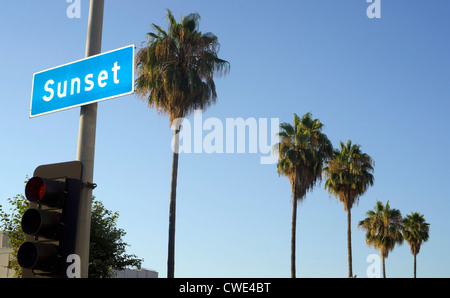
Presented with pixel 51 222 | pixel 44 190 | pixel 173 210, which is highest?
pixel 173 210

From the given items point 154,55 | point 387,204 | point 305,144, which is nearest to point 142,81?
point 154,55

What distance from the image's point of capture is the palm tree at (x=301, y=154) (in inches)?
1682

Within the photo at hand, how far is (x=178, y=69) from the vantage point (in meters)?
31.3

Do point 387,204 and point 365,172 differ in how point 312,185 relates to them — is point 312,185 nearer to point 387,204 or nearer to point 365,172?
point 365,172

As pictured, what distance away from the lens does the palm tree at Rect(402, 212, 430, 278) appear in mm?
73438

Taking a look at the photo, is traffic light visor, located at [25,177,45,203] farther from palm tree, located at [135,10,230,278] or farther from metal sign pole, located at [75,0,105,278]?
palm tree, located at [135,10,230,278]

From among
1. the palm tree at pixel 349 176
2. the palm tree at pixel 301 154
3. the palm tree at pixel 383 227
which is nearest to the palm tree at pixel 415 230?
the palm tree at pixel 383 227

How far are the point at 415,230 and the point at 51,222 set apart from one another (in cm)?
7409

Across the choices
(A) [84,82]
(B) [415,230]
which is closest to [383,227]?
(B) [415,230]

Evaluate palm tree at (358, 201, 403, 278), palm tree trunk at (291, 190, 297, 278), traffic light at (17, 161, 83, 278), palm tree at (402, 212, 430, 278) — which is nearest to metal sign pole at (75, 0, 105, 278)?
traffic light at (17, 161, 83, 278)

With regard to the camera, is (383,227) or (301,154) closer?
(301,154)

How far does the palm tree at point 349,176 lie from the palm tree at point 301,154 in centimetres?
711

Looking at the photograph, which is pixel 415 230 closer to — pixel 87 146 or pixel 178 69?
pixel 178 69
